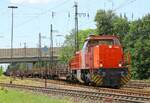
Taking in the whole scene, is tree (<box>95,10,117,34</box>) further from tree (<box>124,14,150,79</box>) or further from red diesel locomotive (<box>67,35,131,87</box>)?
red diesel locomotive (<box>67,35,131,87</box>)

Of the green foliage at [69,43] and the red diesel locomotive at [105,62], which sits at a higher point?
the green foliage at [69,43]

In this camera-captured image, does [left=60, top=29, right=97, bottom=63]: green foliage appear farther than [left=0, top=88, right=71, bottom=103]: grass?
Yes

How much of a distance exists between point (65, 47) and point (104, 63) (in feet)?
375

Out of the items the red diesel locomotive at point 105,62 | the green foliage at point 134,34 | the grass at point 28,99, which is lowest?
the grass at point 28,99

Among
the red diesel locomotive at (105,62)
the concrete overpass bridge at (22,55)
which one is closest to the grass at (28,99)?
the red diesel locomotive at (105,62)

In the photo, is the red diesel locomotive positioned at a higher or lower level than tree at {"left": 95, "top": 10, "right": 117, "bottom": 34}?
lower

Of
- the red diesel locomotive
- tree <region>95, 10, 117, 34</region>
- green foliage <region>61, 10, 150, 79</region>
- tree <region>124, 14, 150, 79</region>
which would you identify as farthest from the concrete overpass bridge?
the red diesel locomotive

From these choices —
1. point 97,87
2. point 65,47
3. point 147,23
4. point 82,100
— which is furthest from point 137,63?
point 65,47

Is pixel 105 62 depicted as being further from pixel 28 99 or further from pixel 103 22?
pixel 103 22

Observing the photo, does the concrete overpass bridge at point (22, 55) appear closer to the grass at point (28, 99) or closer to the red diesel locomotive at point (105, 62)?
the red diesel locomotive at point (105, 62)

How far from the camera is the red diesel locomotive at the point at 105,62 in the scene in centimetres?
3541

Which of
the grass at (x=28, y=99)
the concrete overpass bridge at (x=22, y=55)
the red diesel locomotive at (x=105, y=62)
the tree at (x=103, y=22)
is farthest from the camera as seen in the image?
the concrete overpass bridge at (x=22, y=55)

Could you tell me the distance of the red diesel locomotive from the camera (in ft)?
116

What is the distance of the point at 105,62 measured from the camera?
3625 cm
